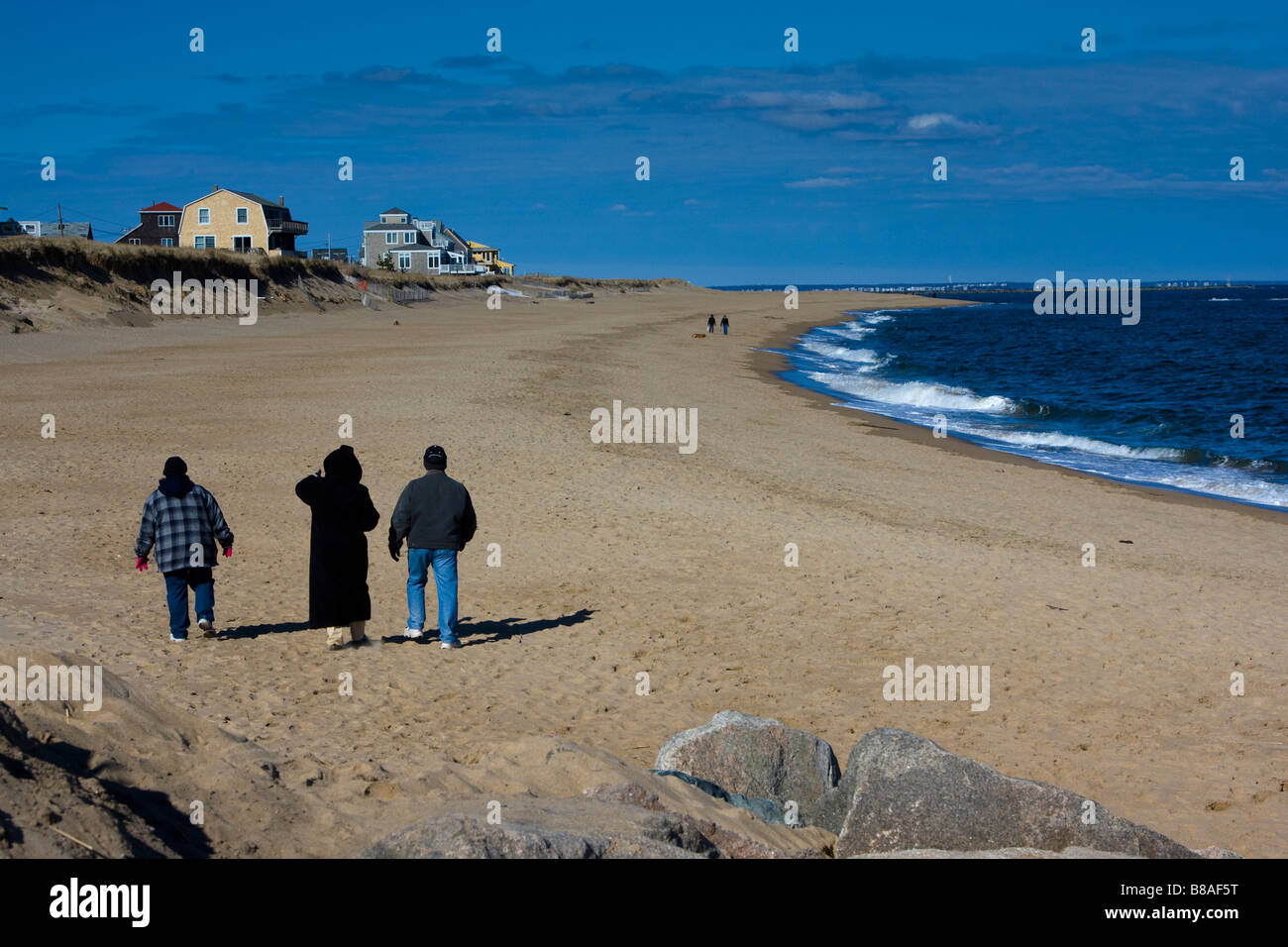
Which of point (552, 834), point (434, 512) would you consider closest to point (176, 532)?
point (434, 512)

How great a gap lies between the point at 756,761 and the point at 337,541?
4.22 meters

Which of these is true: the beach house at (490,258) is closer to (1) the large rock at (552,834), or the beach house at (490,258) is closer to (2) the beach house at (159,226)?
(2) the beach house at (159,226)

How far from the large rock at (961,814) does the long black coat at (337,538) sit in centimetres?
479

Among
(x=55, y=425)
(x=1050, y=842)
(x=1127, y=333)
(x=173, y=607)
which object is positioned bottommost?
(x=1050, y=842)

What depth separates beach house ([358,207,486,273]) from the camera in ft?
375

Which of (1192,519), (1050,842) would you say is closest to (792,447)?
(1192,519)

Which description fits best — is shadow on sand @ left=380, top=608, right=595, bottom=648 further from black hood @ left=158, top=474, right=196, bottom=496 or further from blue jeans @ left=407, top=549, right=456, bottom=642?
black hood @ left=158, top=474, right=196, bottom=496

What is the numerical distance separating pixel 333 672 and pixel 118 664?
5.13ft

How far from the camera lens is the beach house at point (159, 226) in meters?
81.1

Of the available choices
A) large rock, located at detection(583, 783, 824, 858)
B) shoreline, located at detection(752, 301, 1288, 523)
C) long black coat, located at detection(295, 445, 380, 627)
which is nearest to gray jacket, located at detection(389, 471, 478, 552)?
long black coat, located at detection(295, 445, 380, 627)

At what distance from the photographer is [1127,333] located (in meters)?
81.8

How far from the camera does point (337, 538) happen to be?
9109 mm

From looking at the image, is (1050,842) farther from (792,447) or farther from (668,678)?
(792,447)
